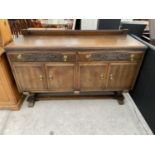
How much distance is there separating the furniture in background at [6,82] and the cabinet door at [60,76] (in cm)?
47

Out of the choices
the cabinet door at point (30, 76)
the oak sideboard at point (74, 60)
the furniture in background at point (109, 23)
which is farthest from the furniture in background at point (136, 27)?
the cabinet door at point (30, 76)

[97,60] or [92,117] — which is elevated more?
[97,60]

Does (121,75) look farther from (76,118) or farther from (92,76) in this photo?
(76,118)

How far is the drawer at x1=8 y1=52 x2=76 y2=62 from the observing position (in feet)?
4.62

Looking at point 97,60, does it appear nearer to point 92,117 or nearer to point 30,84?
point 92,117

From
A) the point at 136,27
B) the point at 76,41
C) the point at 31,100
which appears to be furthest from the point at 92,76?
the point at 136,27

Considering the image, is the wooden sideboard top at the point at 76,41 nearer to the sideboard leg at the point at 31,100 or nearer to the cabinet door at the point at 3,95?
the cabinet door at the point at 3,95

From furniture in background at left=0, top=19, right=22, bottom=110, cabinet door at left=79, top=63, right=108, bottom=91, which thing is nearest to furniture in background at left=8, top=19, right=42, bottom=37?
furniture in background at left=0, top=19, right=22, bottom=110

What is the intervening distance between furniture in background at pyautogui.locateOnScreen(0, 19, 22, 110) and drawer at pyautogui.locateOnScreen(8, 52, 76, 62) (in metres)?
0.15

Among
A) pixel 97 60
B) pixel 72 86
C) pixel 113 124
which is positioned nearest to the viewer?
pixel 97 60
